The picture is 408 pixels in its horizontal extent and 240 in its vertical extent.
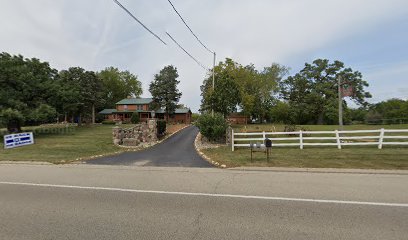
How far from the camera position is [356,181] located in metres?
7.52

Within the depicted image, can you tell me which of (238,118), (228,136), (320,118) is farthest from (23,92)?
(320,118)

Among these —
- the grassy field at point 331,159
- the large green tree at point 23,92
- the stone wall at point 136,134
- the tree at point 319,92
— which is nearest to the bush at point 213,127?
the stone wall at point 136,134

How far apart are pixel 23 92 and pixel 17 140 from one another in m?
9.99

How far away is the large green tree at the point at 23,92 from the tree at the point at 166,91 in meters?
22.1

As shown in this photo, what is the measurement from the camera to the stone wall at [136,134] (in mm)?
19995

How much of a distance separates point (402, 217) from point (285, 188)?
259 cm

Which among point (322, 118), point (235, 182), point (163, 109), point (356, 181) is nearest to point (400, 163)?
point (356, 181)

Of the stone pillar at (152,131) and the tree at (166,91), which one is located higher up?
the tree at (166,91)

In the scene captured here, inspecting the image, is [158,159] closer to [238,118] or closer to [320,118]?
[320,118]

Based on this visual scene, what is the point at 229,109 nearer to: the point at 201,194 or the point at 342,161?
the point at 342,161

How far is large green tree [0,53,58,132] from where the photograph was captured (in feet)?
77.7

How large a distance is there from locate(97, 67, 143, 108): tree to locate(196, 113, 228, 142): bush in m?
58.2

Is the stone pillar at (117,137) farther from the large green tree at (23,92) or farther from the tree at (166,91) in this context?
the tree at (166,91)

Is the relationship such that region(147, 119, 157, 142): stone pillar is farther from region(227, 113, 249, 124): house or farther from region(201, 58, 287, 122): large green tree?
region(227, 113, 249, 124): house
